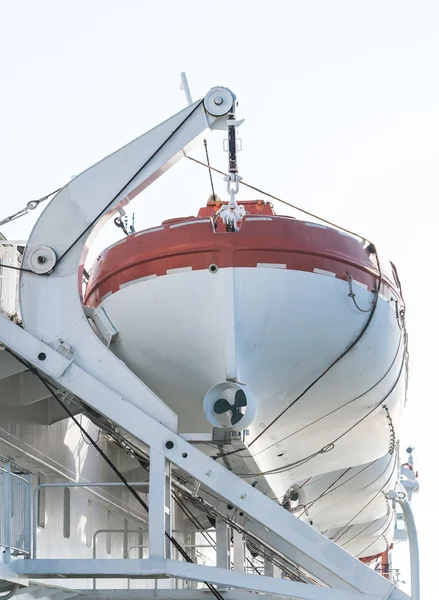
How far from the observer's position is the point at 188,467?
24.9 ft

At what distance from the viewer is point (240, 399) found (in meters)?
7.93

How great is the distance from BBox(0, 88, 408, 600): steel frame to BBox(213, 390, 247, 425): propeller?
357 millimetres

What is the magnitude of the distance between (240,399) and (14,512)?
1.79 m

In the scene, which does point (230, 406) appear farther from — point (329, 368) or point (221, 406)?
point (329, 368)

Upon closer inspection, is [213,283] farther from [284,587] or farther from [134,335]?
[284,587]

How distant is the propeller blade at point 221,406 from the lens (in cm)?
786

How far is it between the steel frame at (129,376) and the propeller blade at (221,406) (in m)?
0.34

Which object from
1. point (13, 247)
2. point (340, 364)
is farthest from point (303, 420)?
point (13, 247)

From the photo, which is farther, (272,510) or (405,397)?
(405,397)

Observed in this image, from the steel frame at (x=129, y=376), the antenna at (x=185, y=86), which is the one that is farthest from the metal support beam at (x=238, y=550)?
the antenna at (x=185, y=86)

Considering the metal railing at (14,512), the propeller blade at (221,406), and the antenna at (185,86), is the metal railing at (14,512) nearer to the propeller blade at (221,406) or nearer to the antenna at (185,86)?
the propeller blade at (221,406)

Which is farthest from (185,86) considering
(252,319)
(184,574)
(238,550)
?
(238,550)

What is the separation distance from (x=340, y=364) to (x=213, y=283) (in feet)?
4.36

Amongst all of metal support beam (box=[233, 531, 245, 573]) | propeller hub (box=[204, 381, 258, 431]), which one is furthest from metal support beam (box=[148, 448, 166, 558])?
metal support beam (box=[233, 531, 245, 573])
